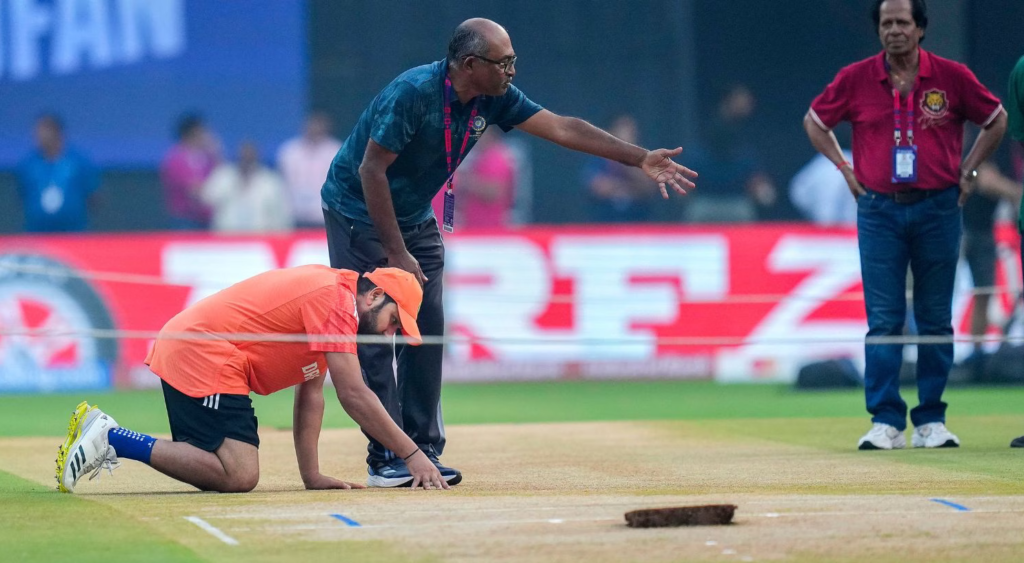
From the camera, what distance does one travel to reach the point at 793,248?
1416 cm

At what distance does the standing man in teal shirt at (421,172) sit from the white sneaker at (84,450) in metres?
1.09

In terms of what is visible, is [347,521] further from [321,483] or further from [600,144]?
[600,144]

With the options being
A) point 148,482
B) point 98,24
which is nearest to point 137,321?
point 98,24

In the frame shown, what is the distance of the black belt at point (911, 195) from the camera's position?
26.3 ft

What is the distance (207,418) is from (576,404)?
19.7 ft

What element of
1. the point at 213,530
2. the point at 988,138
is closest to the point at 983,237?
the point at 988,138

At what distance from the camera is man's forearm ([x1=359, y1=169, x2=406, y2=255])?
6.47 meters

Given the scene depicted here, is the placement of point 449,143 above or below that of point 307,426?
above

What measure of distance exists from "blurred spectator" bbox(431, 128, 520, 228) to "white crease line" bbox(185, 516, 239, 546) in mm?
9621

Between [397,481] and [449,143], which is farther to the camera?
[449,143]

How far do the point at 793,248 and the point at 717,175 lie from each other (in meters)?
1.44

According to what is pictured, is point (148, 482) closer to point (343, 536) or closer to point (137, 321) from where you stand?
point (343, 536)

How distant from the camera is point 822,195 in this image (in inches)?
603

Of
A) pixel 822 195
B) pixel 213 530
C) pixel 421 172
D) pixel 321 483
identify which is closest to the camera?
pixel 213 530
